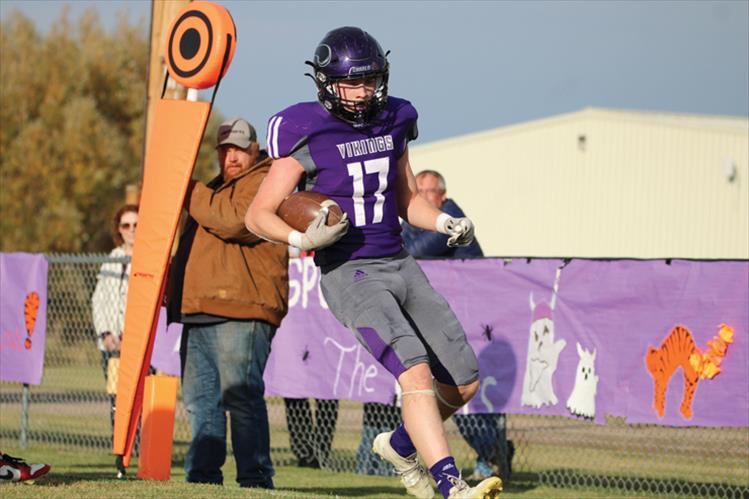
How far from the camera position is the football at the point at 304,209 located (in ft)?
18.5

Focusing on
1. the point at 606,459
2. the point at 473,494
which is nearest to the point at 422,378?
the point at 473,494

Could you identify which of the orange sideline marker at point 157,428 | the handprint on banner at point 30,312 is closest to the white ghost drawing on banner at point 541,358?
the orange sideline marker at point 157,428

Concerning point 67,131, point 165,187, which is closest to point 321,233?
point 165,187

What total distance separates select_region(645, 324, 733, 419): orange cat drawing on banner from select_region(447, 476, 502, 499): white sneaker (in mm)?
3654

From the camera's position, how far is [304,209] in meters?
5.71

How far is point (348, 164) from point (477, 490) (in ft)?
5.27

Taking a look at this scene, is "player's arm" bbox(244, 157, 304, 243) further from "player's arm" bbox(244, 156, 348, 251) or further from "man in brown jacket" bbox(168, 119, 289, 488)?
"man in brown jacket" bbox(168, 119, 289, 488)

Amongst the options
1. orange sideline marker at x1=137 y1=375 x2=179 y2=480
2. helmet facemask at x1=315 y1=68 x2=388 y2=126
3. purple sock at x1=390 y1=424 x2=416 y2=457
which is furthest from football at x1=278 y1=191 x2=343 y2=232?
orange sideline marker at x1=137 y1=375 x2=179 y2=480

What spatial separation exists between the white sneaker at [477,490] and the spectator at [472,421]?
4.57m

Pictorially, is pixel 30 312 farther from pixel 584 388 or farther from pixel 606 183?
pixel 606 183

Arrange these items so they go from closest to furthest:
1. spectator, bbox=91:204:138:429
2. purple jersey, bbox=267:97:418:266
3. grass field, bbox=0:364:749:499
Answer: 1. purple jersey, bbox=267:97:418:266
2. grass field, bbox=0:364:749:499
3. spectator, bbox=91:204:138:429

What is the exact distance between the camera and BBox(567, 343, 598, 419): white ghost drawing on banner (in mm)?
8984

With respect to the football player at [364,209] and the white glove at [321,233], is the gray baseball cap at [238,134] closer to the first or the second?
the football player at [364,209]

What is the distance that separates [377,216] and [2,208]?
98.8 ft
